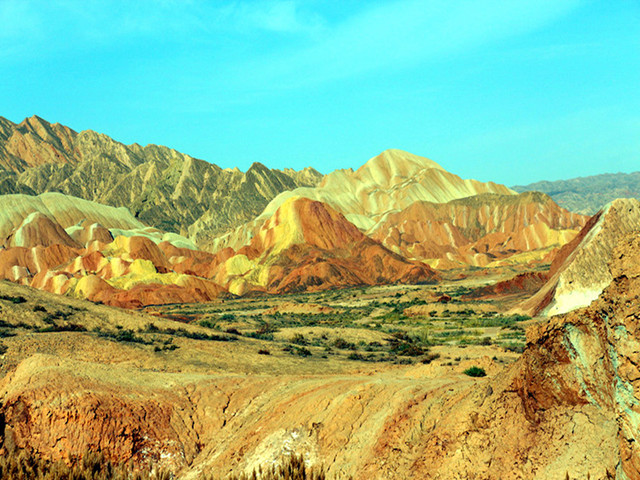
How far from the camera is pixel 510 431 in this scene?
34.0 feet

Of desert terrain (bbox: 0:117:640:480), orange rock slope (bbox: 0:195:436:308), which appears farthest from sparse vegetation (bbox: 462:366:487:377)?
orange rock slope (bbox: 0:195:436:308)

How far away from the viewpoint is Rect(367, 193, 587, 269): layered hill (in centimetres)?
14400

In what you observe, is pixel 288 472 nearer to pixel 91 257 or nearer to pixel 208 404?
pixel 208 404

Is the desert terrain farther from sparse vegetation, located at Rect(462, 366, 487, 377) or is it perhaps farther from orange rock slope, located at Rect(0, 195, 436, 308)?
orange rock slope, located at Rect(0, 195, 436, 308)

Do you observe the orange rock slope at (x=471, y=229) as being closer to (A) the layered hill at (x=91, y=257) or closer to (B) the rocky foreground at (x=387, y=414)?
(A) the layered hill at (x=91, y=257)

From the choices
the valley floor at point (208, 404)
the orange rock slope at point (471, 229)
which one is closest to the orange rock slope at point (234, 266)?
the orange rock slope at point (471, 229)

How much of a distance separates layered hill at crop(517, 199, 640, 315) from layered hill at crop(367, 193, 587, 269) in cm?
8148

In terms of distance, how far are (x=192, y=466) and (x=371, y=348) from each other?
23896 millimetres

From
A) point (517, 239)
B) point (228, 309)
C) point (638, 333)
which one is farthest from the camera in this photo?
point (517, 239)

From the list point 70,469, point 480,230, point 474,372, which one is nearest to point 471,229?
point 480,230

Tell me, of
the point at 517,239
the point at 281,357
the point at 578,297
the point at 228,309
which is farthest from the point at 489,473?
the point at 517,239

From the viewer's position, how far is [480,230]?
173 meters

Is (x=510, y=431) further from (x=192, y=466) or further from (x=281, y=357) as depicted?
(x=281, y=357)

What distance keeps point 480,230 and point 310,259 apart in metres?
80.1
